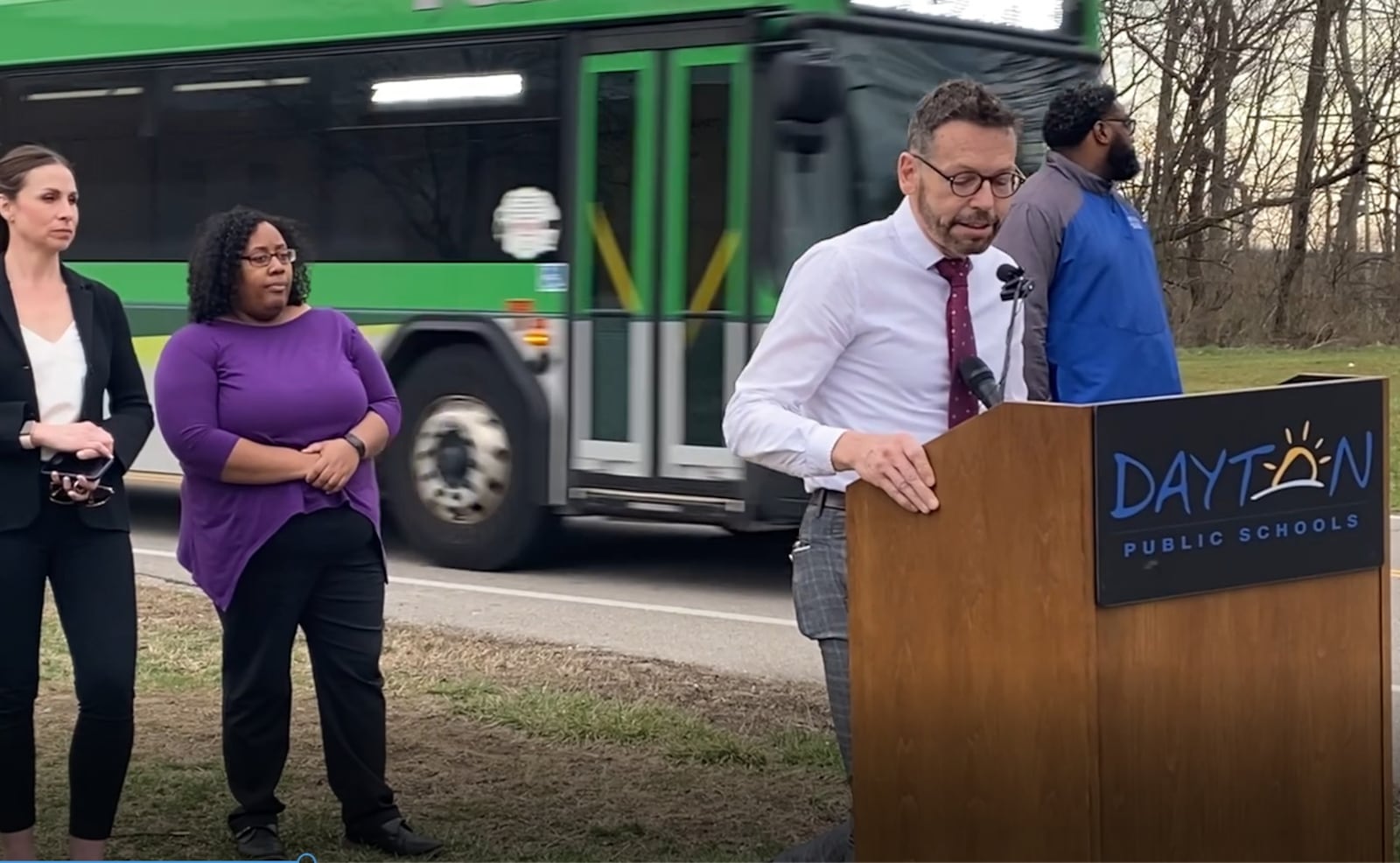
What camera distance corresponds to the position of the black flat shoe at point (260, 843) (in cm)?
539

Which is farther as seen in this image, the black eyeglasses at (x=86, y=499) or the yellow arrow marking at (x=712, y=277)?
the yellow arrow marking at (x=712, y=277)

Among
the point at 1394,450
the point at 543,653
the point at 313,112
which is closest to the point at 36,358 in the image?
the point at 543,653

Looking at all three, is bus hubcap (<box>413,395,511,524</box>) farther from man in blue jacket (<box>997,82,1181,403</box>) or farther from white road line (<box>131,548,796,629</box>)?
man in blue jacket (<box>997,82,1181,403</box>)

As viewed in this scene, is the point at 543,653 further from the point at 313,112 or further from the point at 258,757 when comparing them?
the point at 313,112

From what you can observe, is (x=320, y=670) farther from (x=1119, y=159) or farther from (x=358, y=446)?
(x=1119, y=159)

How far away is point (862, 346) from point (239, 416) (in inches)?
73.4

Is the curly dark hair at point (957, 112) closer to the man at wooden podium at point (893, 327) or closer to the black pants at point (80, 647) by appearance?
the man at wooden podium at point (893, 327)

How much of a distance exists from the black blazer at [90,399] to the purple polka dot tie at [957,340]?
6.54 feet

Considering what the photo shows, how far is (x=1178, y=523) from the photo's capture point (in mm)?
3416

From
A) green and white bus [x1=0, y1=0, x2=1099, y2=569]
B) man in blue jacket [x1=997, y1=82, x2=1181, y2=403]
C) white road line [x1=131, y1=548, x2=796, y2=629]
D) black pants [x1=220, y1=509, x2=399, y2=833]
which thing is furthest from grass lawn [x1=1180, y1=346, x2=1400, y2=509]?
black pants [x1=220, y1=509, x2=399, y2=833]

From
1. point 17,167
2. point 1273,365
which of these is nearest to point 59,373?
point 17,167

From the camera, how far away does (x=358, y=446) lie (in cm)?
545

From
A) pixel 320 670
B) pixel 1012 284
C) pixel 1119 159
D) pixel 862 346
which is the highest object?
pixel 1119 159

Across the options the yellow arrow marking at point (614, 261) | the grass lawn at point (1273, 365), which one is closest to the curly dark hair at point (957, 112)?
the yellow arrow marking at point (614, 261)
